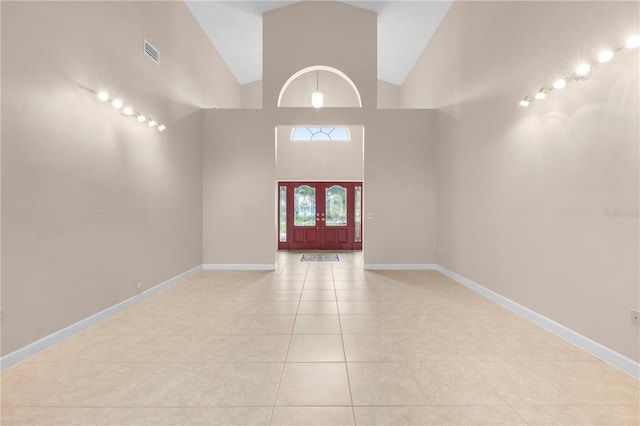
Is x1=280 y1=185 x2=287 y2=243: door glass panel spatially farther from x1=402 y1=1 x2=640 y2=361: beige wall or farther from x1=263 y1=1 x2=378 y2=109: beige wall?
x1=402 y1=1 x2=640 y2=361: beige wall

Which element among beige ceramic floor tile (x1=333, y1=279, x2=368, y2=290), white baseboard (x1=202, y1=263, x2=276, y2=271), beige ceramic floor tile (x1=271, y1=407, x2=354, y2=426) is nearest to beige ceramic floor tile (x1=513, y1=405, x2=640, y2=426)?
beige ceramic floor tile (x1=271, y1=407, x2=354, y2=426)

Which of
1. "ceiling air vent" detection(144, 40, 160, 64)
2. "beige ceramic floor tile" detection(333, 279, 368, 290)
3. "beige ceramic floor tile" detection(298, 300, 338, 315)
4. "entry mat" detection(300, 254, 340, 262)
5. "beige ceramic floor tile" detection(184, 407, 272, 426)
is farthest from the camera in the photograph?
"entry mat" detection(300, 254, 340, 262)

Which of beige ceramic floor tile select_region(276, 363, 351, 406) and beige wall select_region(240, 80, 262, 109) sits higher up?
beige wall select_region(240, 80, 262, 109)

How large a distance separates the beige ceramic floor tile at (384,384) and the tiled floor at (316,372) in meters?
0.01

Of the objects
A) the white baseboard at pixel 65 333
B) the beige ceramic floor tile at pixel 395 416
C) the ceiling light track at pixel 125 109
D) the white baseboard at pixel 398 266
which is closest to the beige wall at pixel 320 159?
the white baseboard at pixel 398 266

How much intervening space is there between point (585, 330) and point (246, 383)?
2.84 metres

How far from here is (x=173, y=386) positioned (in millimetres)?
2070

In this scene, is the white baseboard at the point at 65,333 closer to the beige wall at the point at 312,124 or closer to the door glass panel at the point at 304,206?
the beige wall at the point at 312,124

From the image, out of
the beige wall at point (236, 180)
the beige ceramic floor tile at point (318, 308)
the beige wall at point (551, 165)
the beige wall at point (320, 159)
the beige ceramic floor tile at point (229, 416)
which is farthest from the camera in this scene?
the beige wall at point (320, 159)

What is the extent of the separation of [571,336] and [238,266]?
5.00m

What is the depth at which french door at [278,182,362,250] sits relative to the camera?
9.19 meters

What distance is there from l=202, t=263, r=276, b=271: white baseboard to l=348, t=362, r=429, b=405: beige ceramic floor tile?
3.81m

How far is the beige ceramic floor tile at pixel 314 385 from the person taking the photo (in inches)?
75.6

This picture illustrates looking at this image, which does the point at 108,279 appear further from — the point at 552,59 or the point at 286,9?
the point at 286,9
